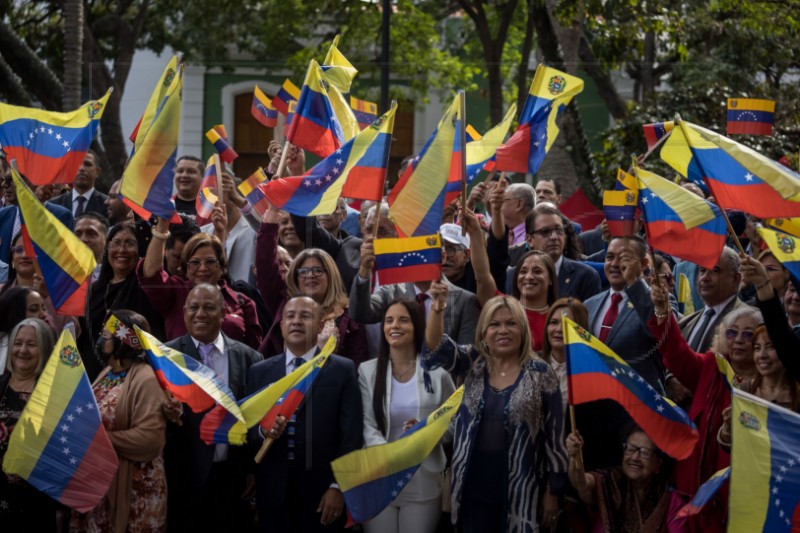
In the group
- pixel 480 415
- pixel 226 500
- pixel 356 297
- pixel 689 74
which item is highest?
pixel 689 74

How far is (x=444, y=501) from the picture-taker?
810cm

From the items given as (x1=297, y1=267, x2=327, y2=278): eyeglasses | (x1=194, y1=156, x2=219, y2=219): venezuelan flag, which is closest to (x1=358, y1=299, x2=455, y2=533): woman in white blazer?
(x1=297, y1=267, x2=327, y2=278): eyeglasses

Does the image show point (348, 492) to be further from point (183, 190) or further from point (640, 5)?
point (640, 5)

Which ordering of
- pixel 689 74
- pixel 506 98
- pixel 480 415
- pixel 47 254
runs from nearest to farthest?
pixel 480 415 < pixel 47 254 < pixel 689 74 < pixel 506 98

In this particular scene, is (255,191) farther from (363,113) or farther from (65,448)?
(65,448)

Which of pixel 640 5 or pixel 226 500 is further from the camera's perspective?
pixel 640 5

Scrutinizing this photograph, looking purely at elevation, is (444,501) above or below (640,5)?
below

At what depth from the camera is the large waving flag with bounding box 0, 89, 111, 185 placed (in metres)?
9.52

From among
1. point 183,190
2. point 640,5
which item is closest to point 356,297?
point 183,190

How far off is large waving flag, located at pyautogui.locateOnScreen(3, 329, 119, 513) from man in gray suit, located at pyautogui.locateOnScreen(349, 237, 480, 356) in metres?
1.63

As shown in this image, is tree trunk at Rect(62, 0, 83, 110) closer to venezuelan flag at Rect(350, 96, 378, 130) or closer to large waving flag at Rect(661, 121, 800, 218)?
venezuelan flag at Rect(350, 96, 378, 130)

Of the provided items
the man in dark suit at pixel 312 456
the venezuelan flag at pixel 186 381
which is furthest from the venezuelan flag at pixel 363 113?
the venezuelan flag at pixel 186 381

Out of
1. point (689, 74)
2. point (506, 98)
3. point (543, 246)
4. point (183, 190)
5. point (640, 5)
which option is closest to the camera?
point (543, 246)

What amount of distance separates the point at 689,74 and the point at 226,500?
41.1 ft
